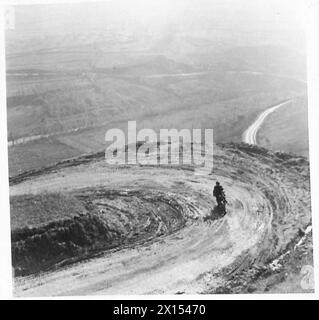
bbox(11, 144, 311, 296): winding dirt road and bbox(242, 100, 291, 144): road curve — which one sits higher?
bbox(242, 100, 291, 144): road curve

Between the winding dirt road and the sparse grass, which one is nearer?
the winding dirt road

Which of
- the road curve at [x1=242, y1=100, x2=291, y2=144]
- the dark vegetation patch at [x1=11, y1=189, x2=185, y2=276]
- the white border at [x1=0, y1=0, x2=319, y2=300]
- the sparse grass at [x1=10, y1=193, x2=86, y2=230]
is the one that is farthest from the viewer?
the road curve at [x1=242, y1=100, x2=291, y2=144]

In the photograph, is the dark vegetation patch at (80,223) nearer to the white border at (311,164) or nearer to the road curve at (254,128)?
the white border at (311,164)

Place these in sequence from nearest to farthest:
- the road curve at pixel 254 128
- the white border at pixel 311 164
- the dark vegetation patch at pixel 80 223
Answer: the white border at pixel 311 164, the dark vegetation patch at pixel 80 223, the road curve at pixel 254 128

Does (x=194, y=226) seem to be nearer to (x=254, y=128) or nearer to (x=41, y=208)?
(x=254, y=128)

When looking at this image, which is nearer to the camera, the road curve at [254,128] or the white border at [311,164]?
the white border at [311,164]

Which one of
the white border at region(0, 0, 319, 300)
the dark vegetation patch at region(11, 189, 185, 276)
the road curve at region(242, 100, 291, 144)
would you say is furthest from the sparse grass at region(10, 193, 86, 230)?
the road curve at region(242, 100, 291, 144)

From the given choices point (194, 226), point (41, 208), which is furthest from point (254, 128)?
point (41, 208)

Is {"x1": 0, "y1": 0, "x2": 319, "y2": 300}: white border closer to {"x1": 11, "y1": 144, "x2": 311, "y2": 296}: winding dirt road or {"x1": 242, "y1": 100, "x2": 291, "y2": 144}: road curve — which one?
{"x1": 11, "y1": 144, "x2": 311, "y2": 296}: winding dirt road

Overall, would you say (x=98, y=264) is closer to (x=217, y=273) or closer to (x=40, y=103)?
(x=217, y=273)

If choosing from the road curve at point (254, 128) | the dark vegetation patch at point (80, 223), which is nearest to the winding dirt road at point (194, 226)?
the dark vegetation patch at point (80, 223)
